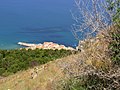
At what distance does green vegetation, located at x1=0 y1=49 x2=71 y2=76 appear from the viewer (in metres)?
19.3

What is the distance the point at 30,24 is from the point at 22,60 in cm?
6413

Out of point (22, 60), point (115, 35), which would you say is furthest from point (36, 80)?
point (22, 60)

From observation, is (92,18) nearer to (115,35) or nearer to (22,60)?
(115,35)

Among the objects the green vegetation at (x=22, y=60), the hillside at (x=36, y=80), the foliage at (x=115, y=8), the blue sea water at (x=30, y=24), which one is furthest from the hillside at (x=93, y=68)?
the blue sea water at (x=30, y=24)

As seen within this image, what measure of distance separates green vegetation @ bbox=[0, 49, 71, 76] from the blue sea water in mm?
29661

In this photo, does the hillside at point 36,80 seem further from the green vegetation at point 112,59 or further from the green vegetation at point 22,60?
the green vegetation at point 22,60

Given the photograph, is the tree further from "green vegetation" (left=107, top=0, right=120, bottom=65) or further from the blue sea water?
the blue sea water

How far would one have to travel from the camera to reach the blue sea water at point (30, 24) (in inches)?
2617

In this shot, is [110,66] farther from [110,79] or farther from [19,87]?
[19,87]

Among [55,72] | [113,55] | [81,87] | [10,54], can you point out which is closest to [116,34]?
[113,55]

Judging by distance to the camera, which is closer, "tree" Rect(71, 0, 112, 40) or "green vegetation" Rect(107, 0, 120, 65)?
"green vegetation" Rect(107, 0, 120, 65)

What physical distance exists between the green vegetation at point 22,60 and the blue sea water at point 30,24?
1168 inches

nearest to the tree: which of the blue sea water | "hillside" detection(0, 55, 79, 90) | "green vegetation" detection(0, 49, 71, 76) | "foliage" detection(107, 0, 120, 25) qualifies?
"foliage" detection(107, 0, 120, 25)

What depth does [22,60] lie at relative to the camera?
901 inches
